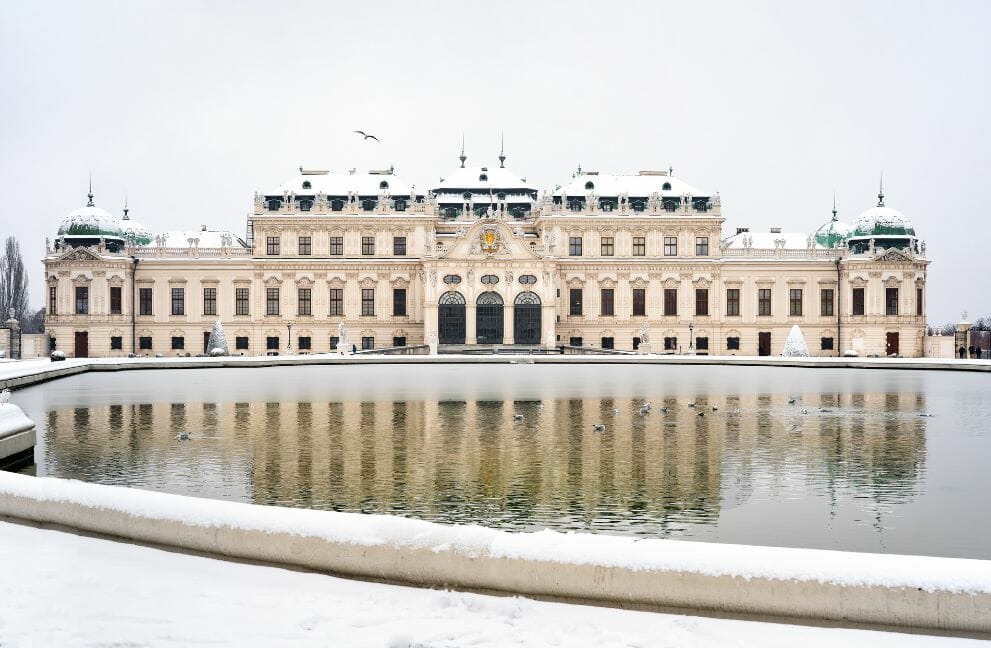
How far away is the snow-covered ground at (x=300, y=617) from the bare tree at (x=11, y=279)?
3694 inches

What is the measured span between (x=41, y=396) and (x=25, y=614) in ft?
81.4

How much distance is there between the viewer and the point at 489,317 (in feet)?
220

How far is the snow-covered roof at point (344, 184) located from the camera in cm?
7088

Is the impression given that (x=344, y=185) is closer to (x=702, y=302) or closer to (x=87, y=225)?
(x=87, y=225)

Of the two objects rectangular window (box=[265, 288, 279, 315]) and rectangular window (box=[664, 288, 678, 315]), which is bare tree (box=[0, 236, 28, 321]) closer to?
rectangular window (box=[265, 288, 279, 315])

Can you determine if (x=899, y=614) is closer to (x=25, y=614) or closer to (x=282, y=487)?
(x=25, y=614)

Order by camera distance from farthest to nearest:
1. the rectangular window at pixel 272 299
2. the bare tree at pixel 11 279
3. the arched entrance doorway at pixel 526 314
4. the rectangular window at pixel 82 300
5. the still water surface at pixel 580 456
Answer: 1. the bare tree at pixel 11 279
2. the rectangular window at pixel 272 299
3. the rectangular window at pixel 82 300
4. the arched entrance doorway at pixel 526 314
5. the still water surface at pixel 580 456

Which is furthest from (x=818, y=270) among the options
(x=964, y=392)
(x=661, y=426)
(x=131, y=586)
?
(x=131, y=586)

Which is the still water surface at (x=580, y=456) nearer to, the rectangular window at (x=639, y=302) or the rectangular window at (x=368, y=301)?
the rectangular window at (x=639, y=302)

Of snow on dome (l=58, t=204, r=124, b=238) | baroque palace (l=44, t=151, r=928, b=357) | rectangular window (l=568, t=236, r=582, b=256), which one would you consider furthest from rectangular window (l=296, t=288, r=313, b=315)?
rectangular window (l=568, t=236, r=582, b=256)

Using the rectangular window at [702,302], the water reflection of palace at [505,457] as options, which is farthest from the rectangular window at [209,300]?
the water reflection of palace at [505,457]

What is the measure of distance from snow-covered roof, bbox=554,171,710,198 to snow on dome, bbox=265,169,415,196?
12.8 meters

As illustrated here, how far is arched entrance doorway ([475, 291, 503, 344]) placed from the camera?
220 ft

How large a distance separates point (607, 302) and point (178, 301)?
32499 millimetres
